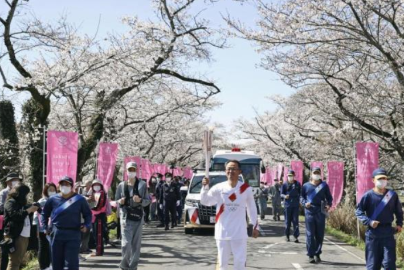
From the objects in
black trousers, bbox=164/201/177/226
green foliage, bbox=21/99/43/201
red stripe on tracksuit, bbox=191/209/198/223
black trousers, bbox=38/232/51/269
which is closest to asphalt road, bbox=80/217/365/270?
red stripe on tracksuit, bbox=191/209/198/223

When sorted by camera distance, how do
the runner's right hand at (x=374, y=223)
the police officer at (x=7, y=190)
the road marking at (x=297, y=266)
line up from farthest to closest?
the road marking at (x=297, y=266) → the police officer at (x=7, y=190) → the runner's right hand at (x=374, y=223)

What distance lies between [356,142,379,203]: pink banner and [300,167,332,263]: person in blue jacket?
11.1 ft

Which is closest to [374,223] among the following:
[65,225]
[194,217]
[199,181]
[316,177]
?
[316,177]

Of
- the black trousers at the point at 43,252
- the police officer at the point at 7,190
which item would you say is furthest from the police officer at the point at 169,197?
the black trousers at the point at 43,252

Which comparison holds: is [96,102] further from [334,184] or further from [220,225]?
[220,225]

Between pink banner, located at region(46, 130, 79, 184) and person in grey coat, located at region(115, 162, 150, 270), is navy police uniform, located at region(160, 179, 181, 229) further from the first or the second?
person in grey coat, located at region(115, 162, 150, 270)

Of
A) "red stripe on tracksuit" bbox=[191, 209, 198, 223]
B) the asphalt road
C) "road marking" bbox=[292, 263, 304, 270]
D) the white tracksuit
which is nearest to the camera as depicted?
the white tracksuit

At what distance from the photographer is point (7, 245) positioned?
27.7 feet

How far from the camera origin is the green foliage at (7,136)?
2108 cm

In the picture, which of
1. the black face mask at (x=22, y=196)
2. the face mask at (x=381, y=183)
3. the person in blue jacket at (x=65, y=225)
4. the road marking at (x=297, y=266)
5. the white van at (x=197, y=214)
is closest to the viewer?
the person in blue jacket at (x=65, y=225)

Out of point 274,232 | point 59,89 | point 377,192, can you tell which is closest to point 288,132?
point 274,232

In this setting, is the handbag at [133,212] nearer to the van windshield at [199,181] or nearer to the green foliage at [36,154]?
the green foliage at [36,154]

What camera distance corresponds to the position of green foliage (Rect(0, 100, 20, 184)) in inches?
830

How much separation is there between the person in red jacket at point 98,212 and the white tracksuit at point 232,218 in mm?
5189
